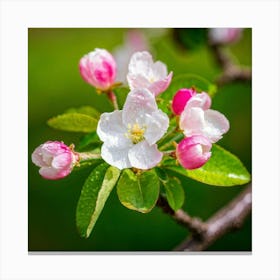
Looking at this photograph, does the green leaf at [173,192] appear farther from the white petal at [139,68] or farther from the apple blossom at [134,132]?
the white petal at [139,68]

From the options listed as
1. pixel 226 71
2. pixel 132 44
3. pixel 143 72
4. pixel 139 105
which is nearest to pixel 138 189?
pixel 139 105

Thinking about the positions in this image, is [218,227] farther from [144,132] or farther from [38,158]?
Answer: [38,158]

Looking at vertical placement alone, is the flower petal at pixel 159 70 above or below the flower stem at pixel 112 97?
→ above

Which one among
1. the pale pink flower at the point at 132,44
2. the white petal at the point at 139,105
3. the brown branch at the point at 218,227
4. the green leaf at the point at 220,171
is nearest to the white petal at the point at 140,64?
the white petal at the point at 139,105

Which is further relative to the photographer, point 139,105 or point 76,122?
point 76,122

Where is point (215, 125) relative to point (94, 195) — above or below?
above

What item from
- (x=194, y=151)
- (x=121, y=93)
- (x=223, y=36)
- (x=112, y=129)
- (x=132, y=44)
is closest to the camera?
(x=194, y=151)

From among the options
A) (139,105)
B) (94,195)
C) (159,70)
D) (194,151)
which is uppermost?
(159,70)
